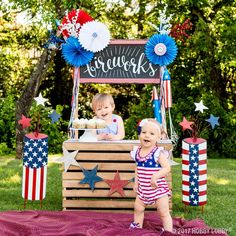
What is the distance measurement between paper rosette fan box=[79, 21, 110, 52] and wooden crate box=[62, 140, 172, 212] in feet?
3.58

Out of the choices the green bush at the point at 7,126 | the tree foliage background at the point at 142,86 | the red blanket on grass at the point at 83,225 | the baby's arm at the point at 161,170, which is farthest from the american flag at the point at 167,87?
the green bush at the point at 7,126

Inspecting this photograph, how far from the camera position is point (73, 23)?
6.50m

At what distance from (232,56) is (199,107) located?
628cm

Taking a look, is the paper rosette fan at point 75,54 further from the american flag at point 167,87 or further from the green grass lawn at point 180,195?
the green grass lawn at point 180,195

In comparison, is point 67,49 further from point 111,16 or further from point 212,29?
point 111,16

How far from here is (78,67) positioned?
6.44 m

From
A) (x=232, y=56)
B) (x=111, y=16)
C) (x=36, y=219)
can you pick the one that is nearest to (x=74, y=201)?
(x=36, y=219)

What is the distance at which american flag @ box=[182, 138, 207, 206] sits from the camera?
19.9 feet

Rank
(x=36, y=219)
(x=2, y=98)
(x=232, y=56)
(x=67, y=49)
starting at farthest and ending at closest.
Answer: (x=2, y=98) < (x=232, y=56) < (x=67, y=49) < (x=36, y=219)

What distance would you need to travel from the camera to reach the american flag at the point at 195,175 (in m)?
6.05

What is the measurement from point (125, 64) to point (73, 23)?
0.75 m

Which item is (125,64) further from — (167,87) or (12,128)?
(12,128)

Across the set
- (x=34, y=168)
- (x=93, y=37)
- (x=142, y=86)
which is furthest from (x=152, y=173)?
(x=142, y=86)

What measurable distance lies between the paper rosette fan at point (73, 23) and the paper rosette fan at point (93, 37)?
0.50ft
